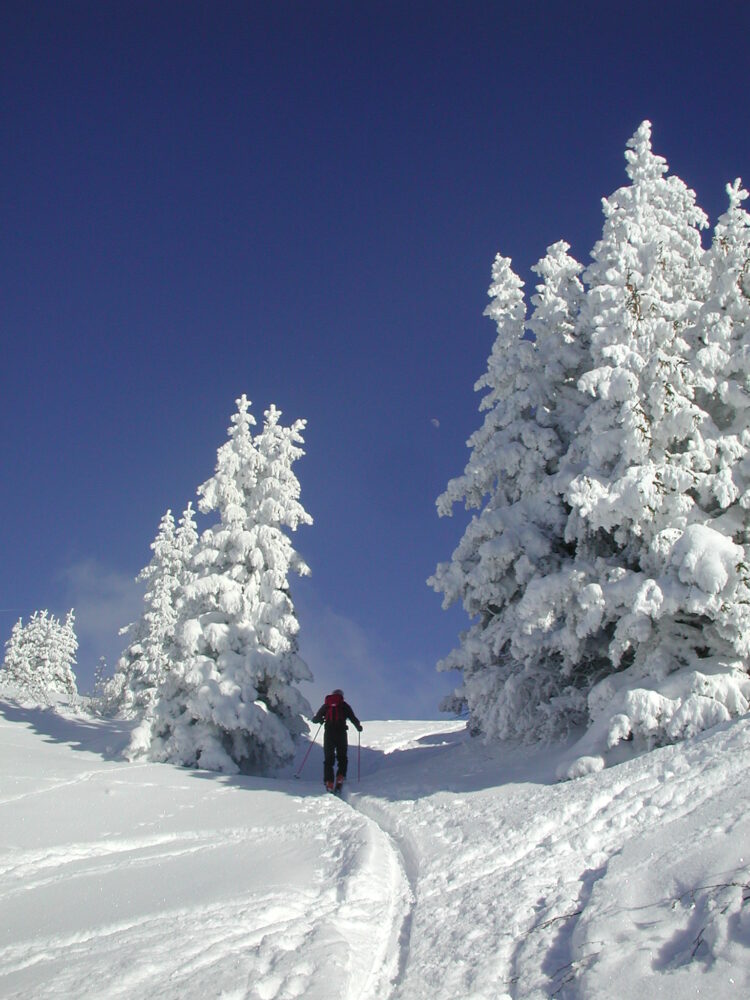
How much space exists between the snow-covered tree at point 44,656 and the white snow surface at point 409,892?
5011 centimetres

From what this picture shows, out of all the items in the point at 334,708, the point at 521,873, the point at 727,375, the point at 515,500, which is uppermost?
the point at 727,375

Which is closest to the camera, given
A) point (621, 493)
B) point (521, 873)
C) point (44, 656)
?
point (521, 873)

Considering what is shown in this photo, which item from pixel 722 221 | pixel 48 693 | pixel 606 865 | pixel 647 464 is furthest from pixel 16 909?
pixel 48 693

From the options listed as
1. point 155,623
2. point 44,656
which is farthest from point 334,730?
point 44,656

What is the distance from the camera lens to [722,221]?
13789mm

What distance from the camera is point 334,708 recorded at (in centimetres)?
1716

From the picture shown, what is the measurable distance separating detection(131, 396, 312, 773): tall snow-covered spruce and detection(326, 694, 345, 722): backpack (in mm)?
2981

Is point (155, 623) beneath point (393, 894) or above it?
above

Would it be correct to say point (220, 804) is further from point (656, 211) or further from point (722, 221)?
point (656, 211)

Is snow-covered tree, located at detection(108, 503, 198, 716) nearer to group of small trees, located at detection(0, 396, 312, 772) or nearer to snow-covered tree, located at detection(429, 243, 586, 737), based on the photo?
group of small trees, located at detection(0, 396, 312, 772)

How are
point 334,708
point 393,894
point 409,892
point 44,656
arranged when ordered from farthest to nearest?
point 44,656, point 334,708, point 409,892, point 393,894

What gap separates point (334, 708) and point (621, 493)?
9.39 metres

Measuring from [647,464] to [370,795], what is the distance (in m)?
8.83

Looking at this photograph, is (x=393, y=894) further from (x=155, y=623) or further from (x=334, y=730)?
(x=155, y=623)
